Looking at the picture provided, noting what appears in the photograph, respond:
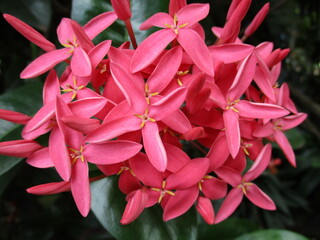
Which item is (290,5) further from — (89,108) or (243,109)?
(89,108)

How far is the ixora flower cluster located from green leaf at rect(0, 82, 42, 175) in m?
0.11

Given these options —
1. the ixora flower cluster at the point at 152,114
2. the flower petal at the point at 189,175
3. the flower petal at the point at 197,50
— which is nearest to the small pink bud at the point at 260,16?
the ixora flower cluster at the point at 152,114

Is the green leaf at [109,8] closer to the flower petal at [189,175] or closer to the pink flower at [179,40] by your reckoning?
the pink flower at [179,40]

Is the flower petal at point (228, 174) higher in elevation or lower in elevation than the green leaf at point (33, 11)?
lower

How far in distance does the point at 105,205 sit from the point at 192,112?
0.23 m

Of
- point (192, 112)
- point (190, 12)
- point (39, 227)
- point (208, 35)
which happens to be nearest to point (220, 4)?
point (208, 35)

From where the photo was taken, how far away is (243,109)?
532 millimetres

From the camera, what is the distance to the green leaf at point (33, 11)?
2.45ft

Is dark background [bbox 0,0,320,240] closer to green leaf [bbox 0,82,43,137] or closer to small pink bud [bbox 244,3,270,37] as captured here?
green leaf [bbox 0,82,43,137]

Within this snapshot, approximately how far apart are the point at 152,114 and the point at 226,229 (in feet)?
1.77

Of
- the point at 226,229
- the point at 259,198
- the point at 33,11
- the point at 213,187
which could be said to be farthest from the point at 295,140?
the point at 33,11

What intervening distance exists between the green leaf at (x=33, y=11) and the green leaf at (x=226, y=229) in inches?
24.4

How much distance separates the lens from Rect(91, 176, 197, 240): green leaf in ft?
1.89

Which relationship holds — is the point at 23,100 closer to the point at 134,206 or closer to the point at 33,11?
the point at 33,11
